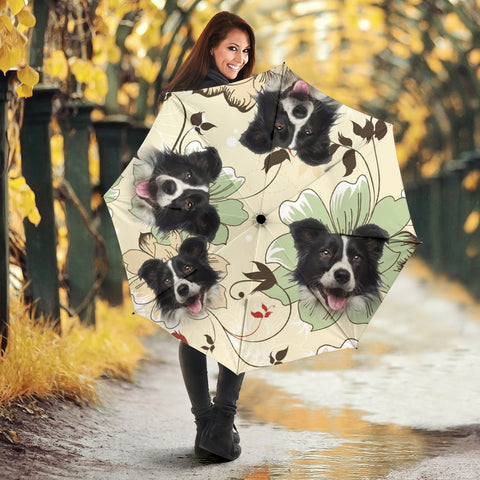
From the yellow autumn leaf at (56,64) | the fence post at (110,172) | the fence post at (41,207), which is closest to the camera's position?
the fence post at (41,207)

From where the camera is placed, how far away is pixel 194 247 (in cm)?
431

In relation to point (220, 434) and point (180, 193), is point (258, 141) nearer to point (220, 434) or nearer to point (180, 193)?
point (180, 193)

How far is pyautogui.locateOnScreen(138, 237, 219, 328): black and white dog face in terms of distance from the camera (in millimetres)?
4293

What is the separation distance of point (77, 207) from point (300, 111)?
12.0 ft

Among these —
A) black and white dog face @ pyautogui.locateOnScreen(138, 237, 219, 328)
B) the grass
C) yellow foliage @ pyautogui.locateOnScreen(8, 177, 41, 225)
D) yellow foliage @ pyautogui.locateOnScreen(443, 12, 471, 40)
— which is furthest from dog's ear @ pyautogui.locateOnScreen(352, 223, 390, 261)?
yellow foliage @ pyautogui.locateOnScreen(443, 12, 471, 40)

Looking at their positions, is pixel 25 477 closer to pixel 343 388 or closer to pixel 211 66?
pixel 211 66

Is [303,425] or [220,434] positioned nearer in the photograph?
[220,434]

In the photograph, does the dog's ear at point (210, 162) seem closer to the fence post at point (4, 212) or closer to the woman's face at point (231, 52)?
the woman's face at point (231, 52)

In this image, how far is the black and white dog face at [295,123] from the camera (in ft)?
14.0

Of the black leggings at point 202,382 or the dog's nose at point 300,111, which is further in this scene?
the black leggings at point 202,382

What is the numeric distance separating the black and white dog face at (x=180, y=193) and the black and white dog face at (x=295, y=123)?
0.19 meters

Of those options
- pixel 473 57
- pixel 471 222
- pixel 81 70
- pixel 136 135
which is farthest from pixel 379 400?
pixel 471 222

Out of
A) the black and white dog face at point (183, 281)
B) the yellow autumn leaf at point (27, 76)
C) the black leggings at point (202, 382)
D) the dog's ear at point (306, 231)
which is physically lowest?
the black leggings at point (202, 382)

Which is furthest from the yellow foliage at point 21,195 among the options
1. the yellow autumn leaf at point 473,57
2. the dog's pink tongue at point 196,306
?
the yellow autumn leaf at point 473,57
